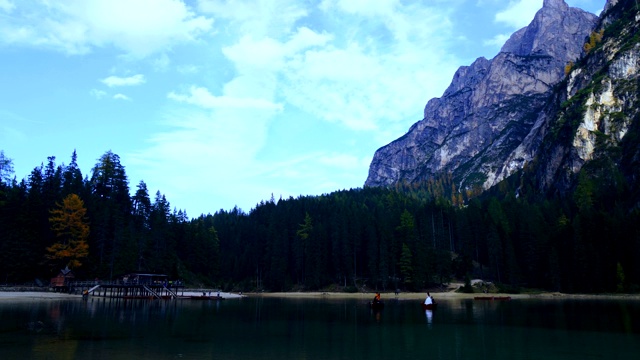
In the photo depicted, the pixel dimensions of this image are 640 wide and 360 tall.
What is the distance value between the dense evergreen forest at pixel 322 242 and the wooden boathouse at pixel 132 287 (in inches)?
206

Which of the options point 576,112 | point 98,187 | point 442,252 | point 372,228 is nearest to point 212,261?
point 98,187

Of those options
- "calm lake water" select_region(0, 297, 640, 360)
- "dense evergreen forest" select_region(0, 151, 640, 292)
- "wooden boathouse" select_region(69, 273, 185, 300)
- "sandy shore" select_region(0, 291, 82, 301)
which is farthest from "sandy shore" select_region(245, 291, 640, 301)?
"sandy shore" select_region(0, 291, 82, 301)

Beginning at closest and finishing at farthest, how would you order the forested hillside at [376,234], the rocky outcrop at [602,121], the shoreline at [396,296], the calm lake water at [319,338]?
the calm lake water at [319,338] < the shoreline at [396,296] < the forested hillside at [376,234] < the rocky outcrop at [602,121]

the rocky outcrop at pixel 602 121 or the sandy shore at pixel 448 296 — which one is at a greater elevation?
the rocky outcrop at pixel 602 121

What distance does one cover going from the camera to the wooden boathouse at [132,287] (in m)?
94.7

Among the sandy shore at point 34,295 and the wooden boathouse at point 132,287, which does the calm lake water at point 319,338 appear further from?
the wooden boathouse at point 132,287

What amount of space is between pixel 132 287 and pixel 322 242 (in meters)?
57.3

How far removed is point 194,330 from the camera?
138 ft

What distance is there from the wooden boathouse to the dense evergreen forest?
17.1ft

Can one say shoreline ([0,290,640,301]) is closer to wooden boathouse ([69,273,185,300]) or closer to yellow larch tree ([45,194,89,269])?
wooden boathouse ([69,273,185,300])

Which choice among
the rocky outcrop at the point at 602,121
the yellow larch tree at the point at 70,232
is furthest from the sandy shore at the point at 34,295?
the rocky outcrop at the point at 602,121

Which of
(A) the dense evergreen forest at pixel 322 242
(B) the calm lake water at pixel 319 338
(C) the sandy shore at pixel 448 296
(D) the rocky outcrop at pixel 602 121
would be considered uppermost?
(D) the rocky outcrop at pixel 602 121

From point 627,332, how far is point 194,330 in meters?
39.3

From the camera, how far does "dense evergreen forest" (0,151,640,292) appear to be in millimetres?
98875
